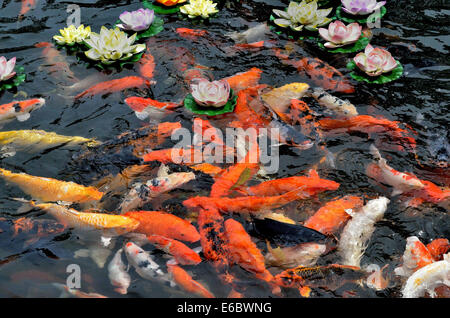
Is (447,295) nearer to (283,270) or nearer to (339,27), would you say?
(283,270)

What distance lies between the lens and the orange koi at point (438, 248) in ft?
10.1

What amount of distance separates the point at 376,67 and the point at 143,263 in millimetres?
3152

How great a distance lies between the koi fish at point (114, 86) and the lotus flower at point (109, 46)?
0.39m

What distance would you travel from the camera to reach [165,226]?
3.19 m

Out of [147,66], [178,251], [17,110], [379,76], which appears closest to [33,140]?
[17,110]

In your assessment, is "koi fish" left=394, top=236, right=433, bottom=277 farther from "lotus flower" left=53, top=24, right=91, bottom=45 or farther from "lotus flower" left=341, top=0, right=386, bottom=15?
"lotus flower" left=53, top=24, right=91, bottom=45

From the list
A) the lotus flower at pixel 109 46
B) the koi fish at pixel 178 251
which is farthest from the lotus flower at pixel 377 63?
the koi fish at pixel 178 251

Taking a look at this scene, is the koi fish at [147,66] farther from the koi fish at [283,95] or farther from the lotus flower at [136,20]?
the koi fish at [283,95]

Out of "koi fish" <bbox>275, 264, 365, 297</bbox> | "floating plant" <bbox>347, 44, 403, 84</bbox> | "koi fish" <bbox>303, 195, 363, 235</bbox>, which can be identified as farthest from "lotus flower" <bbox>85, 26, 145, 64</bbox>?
"koi fish" <bbox>275, 264, 365, 297</bbox>

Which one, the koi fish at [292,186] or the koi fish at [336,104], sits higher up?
the koi fish at [336,104]

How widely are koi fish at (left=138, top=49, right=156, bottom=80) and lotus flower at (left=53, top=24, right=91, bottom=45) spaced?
2.52 ft

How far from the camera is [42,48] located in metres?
5.30

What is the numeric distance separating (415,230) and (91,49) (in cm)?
390

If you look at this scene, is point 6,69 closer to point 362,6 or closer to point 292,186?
point 292,186
